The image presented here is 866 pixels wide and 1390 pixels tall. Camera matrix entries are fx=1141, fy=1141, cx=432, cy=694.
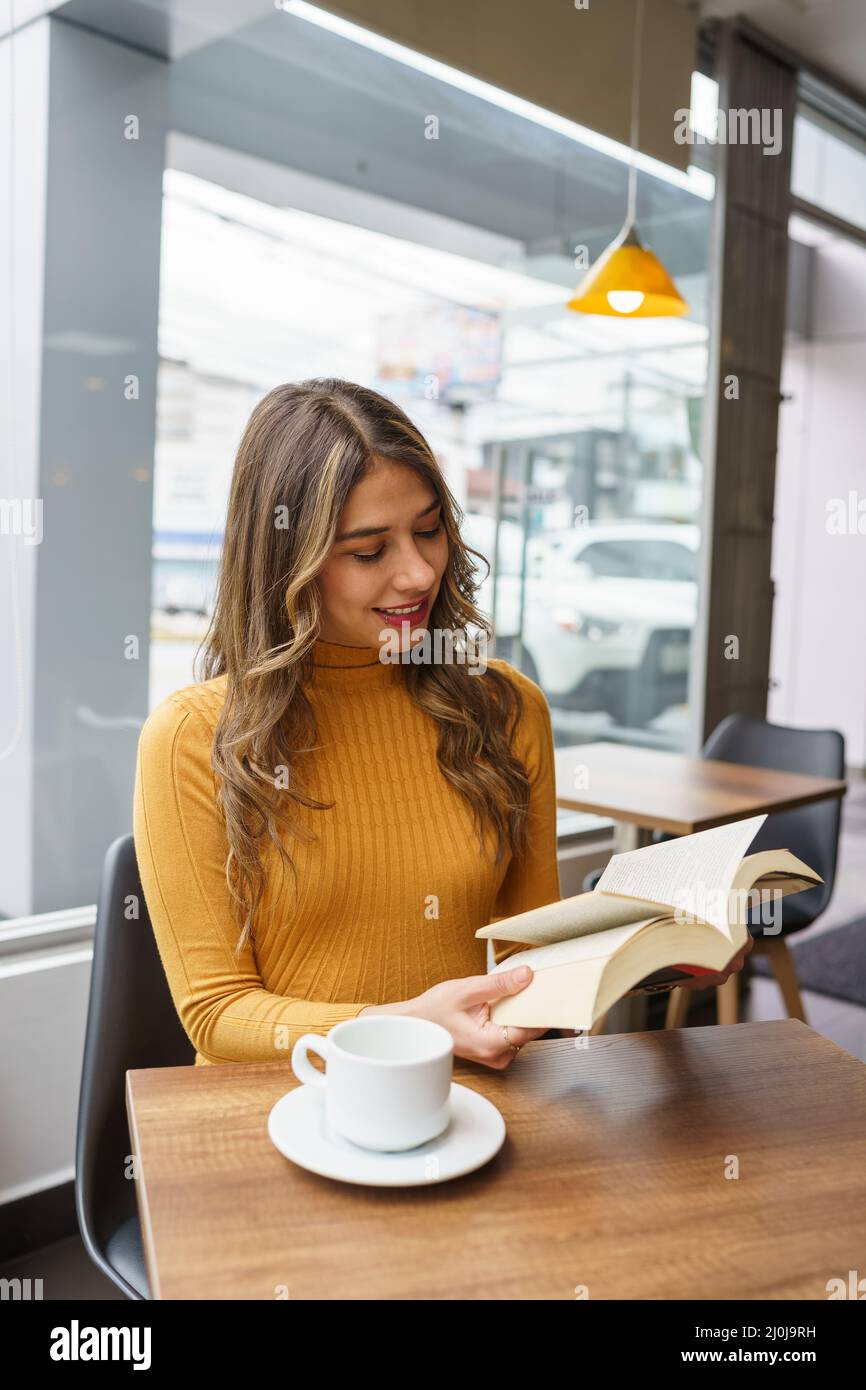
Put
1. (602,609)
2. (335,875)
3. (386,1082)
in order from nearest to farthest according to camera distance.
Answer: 1. (386,1082)
2. (335,875)
3. (602,609)

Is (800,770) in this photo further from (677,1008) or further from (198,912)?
(198,912)

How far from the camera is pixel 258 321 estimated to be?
311cm

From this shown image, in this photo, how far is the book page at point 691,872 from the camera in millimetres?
856

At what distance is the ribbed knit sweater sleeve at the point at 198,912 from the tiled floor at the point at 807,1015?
1066mm

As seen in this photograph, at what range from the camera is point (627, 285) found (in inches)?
107

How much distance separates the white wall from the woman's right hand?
6.47m

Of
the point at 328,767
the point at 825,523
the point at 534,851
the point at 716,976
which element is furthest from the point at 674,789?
the point at 825,523

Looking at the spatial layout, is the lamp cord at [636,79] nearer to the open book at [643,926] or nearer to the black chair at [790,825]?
the black chair at [790,825]

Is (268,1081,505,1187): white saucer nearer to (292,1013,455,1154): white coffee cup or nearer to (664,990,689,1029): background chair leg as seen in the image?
(292,1013,455,1154): white coffee cup

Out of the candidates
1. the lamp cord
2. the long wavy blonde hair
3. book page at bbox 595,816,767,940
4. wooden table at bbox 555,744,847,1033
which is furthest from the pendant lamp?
book page at bbox 595,816,767,940

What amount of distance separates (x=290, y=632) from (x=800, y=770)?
6.83 ft

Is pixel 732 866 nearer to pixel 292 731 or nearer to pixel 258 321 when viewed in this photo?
pixel 292 731

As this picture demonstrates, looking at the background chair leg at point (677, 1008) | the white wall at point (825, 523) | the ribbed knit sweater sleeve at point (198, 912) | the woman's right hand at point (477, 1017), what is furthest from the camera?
the white wall at point (825, 523)

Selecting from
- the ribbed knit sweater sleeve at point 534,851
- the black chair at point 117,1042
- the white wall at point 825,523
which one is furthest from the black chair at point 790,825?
the white wall at point 825,523
